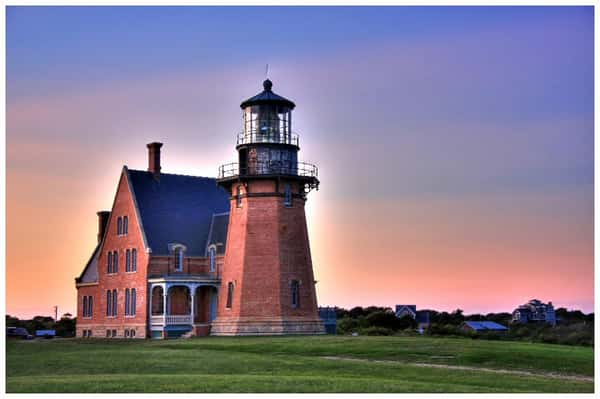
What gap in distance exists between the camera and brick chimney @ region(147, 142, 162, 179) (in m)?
58.1

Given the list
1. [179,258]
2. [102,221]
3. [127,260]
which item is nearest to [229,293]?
[179,258]

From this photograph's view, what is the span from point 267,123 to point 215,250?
27.1ft

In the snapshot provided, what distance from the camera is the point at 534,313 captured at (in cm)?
8831

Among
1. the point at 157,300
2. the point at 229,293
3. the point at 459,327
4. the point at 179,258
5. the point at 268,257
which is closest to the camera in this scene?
the point at 268,257

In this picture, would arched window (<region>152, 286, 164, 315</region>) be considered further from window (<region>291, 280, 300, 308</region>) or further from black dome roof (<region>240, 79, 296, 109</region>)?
black dome roof (<region>240, 79, 296, 109</region>)

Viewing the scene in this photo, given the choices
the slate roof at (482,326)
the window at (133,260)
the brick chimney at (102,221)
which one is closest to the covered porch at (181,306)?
the window at (133,260)

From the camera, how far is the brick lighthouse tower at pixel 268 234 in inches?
1944

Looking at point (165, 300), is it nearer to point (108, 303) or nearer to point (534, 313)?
point (108, 303)

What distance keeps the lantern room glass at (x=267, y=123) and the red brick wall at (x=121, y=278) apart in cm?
899

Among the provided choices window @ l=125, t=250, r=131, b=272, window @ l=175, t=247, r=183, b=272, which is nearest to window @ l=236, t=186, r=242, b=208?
window @ l=175, t=247, r=183, b=272

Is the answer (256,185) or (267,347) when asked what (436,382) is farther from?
(256,185)

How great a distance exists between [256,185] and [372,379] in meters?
24.5

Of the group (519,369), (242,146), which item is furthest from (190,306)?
(519,369)

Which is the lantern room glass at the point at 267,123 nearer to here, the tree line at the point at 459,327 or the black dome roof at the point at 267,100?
the black dome roof at the point at 267,100
